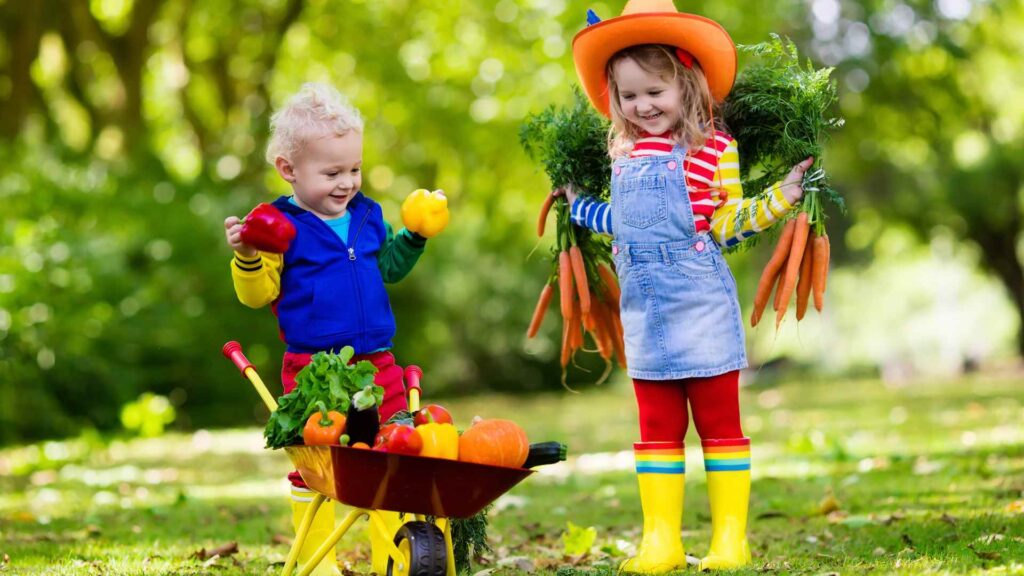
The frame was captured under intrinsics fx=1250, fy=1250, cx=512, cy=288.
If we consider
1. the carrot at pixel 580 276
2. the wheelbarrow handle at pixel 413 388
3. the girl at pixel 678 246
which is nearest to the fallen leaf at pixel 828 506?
the girl at pixel 678 246

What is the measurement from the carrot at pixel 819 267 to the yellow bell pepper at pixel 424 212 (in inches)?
48.2

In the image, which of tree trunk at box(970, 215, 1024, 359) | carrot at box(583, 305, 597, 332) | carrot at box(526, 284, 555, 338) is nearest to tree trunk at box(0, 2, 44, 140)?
carrot at box(526, 284, 555, 338)

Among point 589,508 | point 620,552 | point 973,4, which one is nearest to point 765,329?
point 973,4

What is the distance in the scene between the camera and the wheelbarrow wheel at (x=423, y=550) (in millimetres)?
3451

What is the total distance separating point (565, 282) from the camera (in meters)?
4.55

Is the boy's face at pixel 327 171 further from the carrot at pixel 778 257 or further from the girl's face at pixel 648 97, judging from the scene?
the carrot at pixel 778 257

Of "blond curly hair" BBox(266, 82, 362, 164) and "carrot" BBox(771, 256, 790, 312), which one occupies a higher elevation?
"blond curly hair" BBox(266, 82, 362, 164)

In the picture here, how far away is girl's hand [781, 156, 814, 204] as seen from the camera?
4074mm

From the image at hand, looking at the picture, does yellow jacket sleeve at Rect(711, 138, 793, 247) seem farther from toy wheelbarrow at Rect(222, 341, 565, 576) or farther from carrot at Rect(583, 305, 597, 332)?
toy wheelbarrow at Rect(222, 341, 565, 576)

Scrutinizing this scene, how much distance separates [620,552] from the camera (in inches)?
184

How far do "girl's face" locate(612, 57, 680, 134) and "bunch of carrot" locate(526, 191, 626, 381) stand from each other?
55 cm

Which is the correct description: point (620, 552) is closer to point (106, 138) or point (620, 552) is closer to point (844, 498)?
point (844, 498)

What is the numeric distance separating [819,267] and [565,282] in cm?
93

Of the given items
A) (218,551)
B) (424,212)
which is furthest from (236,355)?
(218,551)
